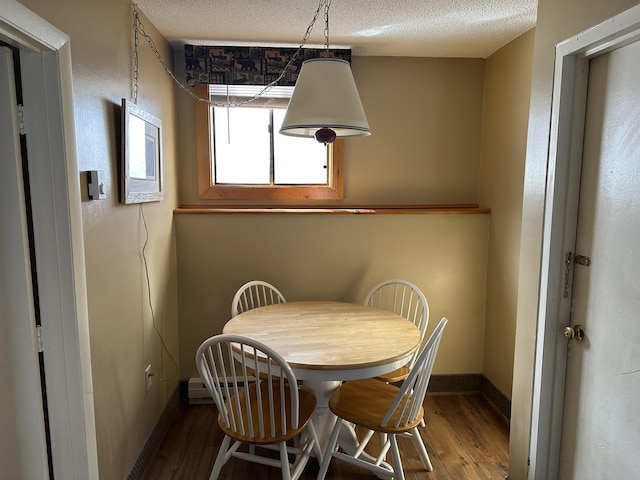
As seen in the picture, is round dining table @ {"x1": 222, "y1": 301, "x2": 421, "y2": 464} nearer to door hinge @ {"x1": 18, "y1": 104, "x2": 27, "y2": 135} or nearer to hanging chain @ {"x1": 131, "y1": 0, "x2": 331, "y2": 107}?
door hinge @ {"x1": 18, "y1": 104, "x2": 27, "y2": 135}

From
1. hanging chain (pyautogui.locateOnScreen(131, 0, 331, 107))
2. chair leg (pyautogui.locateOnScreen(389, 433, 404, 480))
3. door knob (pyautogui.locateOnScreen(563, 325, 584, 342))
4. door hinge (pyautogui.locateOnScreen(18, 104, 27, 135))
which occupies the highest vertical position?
hanging chain (pyautogui.locateOnScreen(131, 0, 331, 107))

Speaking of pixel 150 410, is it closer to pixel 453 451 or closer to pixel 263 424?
pixel 263 424

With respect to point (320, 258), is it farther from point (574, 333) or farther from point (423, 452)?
point (574, 333)

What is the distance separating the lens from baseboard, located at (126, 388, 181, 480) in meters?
1.99

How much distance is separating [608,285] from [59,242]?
1.86m

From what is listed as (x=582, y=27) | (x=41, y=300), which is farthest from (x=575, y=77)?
(x=41, y=300)

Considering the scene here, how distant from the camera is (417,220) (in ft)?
9.01

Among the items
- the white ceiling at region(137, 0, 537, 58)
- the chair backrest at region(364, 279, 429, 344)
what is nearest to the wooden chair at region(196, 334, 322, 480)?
the chair backrest at region(364, 279, 429, 344)

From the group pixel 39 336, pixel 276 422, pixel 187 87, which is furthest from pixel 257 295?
pixel 187 87

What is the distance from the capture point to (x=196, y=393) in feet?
8.99

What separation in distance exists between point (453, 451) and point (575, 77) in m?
1.97

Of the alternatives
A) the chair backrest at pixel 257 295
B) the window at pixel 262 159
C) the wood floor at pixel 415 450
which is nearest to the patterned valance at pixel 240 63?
the window at pixel 262 159

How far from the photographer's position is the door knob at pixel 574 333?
1508mm

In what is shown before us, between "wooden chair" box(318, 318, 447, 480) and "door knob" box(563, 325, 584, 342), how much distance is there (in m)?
0.45
